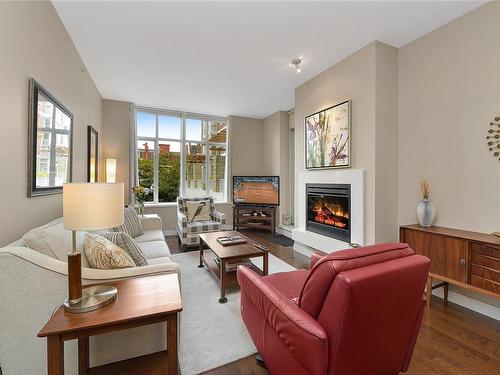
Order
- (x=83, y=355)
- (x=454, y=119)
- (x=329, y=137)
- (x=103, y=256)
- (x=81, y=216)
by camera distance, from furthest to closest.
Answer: (x=329, y=137) < (x=454, y=119) < (x=103, y=256) < (x=83, y=355) < (x=81, y=216)

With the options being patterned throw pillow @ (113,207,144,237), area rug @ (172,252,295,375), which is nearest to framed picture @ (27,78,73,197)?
patterned throw pillow @ (113,207,144,237)

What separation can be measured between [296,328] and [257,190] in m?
4.63

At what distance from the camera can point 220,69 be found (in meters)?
3.45

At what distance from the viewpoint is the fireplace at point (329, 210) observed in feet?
10.3

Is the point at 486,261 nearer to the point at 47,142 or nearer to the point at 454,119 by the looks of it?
the point at 454,119

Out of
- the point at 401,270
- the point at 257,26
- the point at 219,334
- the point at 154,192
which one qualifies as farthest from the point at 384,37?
the point at 154,192

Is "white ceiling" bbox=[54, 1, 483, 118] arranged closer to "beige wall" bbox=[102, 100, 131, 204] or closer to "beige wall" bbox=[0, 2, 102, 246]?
"beige wall" bbox=[0, 2, 102, 246]

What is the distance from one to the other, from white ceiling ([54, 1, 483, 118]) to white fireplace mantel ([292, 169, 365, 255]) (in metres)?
1.55

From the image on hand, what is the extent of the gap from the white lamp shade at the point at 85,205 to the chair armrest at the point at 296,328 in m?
0.96

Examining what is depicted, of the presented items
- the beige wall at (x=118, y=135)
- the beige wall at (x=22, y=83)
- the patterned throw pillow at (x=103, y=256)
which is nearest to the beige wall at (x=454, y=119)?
the patterned throw pillow at (x=103, y=256)

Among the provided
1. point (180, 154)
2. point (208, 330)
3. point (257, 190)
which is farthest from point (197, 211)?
point (208, 330)

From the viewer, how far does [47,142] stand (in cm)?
204

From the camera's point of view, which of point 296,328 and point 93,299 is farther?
point 93,299

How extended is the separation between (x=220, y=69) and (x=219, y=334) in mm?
3335
